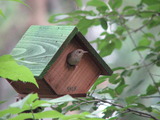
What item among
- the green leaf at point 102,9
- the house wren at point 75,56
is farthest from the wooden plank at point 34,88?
the green leaf at point 102,9

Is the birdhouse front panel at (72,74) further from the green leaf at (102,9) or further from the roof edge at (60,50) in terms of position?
the green leaf at (102,9)

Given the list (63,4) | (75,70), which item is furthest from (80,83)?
(63,4)

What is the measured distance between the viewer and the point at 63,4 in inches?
232

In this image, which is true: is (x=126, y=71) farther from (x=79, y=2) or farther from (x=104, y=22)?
(x=79, y=2)

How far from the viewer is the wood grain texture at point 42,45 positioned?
1362 millimetres

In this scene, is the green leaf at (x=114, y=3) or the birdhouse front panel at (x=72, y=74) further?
the green leaf at (x=114, y=3)

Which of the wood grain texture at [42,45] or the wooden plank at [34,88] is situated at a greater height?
the wood grain texture at [42,45]

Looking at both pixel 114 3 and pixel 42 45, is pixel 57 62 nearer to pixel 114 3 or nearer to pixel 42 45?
pixel 42 45

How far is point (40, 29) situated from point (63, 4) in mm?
4386

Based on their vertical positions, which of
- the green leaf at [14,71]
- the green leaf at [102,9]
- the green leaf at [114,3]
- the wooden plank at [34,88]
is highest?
the green leaf at [114,3]

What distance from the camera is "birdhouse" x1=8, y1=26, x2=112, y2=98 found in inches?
54.9

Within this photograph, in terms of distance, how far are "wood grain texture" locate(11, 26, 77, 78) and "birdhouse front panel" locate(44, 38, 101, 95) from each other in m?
0.07

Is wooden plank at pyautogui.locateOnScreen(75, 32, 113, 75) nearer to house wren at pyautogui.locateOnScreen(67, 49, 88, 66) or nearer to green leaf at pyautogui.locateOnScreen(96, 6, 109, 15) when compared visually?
house wren at pyautogui.locateOnScreen(67, 49, 88, 66)

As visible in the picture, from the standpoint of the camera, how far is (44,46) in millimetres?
1464
